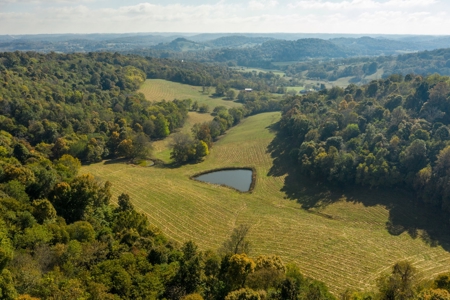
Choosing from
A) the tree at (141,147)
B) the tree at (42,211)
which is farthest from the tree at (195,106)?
the tree at (42,211)

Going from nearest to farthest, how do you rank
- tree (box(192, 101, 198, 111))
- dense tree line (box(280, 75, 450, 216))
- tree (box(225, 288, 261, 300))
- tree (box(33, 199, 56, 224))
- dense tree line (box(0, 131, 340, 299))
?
1. tree (box(225, 288, 261, 300))
2. dense tree line (box(0, 131, 340, 299))
3. tree (box(33, 199, 56, 224))
4. dense tree line (box(280, 75, 450, 216))
5. tree (box(192, 101, 198, 111))

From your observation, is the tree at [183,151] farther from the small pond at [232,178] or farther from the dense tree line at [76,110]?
the small pond at [232,178]

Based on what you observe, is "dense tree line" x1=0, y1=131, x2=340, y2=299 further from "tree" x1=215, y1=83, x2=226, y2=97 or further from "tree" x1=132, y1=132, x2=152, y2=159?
"tree" x1=215, y1=83, x2=226, y2=97

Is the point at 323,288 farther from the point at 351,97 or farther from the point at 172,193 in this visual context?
the point at 351,97

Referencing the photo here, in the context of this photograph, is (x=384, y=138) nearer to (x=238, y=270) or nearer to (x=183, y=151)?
(x=183, y=151)

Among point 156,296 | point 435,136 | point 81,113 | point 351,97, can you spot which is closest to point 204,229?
point 156,296

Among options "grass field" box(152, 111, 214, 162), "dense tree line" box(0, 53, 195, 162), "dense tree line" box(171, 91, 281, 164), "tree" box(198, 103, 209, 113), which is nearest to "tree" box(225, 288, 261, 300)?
"dense tree line" box(0, 53, 195, 162)

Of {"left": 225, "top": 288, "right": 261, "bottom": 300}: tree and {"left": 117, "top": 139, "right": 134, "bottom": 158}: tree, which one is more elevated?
{"left": 225, "top": 288, "right": 261, "bottom": 300}: tree
